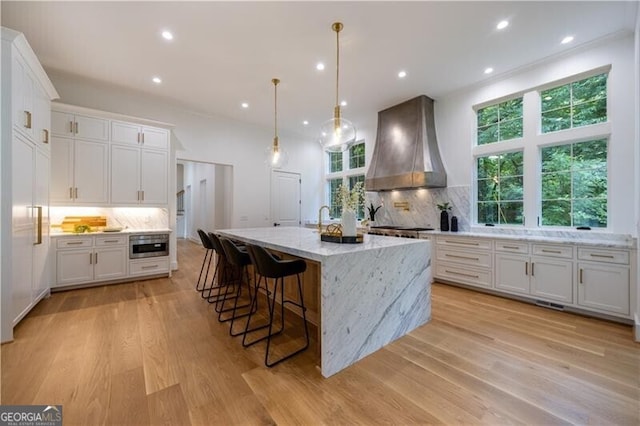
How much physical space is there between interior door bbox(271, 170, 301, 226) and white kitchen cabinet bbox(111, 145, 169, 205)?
2.60 meters

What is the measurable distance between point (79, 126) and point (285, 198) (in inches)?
165

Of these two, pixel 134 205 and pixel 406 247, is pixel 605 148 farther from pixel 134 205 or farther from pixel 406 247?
pixel 134 205

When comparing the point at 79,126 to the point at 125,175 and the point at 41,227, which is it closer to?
the point at 125,175

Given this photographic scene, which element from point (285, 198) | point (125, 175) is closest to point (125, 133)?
point (125, 175)

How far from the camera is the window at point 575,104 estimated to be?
3277mm

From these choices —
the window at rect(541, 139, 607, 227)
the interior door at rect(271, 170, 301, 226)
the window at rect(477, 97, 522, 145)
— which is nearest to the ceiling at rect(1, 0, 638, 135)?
the window at rect(477, 97, 522, 145)

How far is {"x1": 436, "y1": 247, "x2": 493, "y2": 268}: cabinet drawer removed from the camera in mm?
3738

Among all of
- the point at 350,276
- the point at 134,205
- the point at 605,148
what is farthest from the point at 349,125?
the point at 134,205

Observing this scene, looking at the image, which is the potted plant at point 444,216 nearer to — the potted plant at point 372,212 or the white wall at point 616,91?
the potted plant at point 372,212

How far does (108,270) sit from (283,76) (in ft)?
13.6

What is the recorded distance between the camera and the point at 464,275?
3967 millimetres

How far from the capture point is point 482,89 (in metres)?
4.27

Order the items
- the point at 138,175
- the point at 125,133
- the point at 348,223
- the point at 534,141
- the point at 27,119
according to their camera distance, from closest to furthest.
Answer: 1. the point at 348,223
2. the point at 27,119
3. the point at 534,141
4. the point at 125,133
5. the point at 138,175

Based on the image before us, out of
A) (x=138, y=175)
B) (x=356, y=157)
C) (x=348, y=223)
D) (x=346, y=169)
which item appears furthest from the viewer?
(x=346, y=169)
